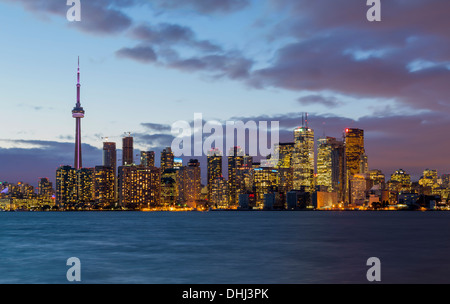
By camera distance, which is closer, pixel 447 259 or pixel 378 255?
pixel 447 259

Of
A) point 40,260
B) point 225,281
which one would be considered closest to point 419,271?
point 225,281

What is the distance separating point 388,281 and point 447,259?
999 inches

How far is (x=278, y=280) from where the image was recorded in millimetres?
47438

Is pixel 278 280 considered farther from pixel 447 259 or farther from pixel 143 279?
pixel 447 259

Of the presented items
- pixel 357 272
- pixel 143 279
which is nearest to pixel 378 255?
pixel 357 272

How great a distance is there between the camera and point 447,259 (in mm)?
66250

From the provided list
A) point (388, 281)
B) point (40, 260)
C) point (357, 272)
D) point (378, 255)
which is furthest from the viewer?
point (378, 255)
